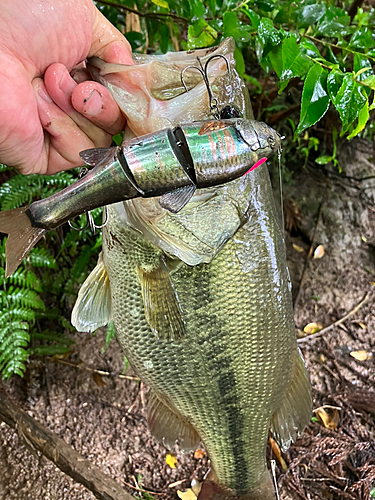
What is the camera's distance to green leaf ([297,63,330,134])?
4.31ft

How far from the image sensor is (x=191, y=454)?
2.36 m

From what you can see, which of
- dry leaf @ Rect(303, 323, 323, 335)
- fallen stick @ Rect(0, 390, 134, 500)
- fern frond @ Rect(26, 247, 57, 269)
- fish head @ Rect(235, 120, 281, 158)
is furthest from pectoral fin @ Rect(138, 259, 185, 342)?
dry leaf @ Rect(303, 323, 323, 335)

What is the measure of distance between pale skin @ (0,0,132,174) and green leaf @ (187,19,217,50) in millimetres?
410

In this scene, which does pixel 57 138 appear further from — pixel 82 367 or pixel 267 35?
pixel 82 367

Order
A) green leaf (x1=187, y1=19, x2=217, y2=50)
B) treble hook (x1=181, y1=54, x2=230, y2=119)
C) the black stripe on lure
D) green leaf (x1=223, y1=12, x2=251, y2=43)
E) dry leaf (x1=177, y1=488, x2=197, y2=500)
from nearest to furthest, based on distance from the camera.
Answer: the black stripe on lure → treble hook (x1=181, y1=54, x2=230, y2=119) → green leaf (x1=223, y1=12, x2=251, y2=43) → green leaf (x1=187, y1=19, x2=217, y2=50) → dry leaf (x1=177, y1=488, x2=197, y2=500)

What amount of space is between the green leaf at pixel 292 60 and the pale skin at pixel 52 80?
522mm

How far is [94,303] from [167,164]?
859mm

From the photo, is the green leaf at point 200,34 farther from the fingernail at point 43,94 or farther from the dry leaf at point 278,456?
the dry leaf at point 278,456

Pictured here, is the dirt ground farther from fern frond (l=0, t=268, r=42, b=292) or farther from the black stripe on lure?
the black stripe on lure

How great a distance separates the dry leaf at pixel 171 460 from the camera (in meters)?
2.30

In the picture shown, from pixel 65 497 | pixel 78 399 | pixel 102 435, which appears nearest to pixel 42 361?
pixel 78 399

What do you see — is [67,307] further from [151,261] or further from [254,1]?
[254,1]

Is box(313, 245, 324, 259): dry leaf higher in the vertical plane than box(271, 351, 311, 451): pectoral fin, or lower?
lower

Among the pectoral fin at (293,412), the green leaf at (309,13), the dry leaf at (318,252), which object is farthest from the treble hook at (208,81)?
the dry leaf at (318,252)
